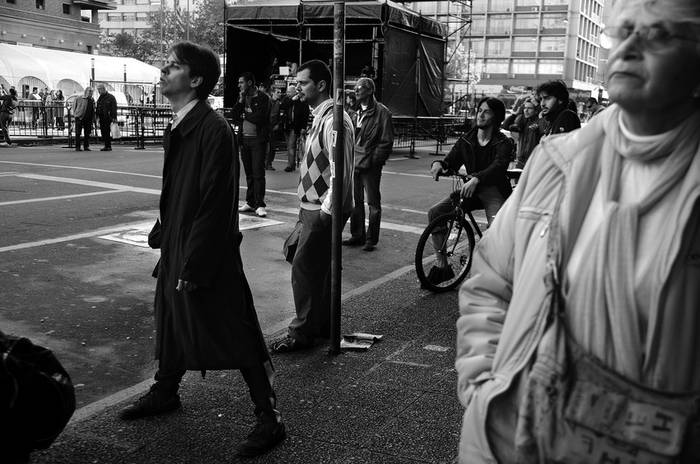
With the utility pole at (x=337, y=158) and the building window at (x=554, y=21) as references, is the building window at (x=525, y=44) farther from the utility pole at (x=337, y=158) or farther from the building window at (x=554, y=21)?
the utility pole at (x=337, y=158)

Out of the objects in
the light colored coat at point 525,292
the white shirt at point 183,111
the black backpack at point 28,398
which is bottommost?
the black backpack at point 28,398

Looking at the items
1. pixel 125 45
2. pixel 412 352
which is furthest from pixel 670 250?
pixel 125 45

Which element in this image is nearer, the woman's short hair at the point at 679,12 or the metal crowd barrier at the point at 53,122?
the woman's short hair at the point at 679,12

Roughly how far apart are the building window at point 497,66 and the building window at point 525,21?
514cm

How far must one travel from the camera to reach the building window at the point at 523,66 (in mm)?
102062

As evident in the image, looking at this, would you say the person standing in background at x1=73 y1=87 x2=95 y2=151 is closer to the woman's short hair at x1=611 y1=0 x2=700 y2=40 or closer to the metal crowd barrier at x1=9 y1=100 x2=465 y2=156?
the metal crowd barrier at x1=9 y1=100 x2=465 y2=156

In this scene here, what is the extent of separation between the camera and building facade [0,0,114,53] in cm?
5597

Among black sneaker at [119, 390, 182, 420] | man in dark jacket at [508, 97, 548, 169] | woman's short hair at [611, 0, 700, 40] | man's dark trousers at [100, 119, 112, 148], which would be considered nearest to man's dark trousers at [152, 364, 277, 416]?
black sneaker at [119, 390, 182, 420]

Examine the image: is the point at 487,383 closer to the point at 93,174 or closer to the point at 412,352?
the point at 412,352

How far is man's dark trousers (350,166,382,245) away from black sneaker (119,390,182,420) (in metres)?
5.08

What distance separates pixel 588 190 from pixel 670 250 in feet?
0.72

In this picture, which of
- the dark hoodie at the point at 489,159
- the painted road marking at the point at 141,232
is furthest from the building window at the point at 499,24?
the dark hoodie at the point at 489,159

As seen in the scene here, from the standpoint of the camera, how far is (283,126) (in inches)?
730

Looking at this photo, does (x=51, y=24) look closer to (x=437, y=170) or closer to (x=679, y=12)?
(x=437, y=170)
